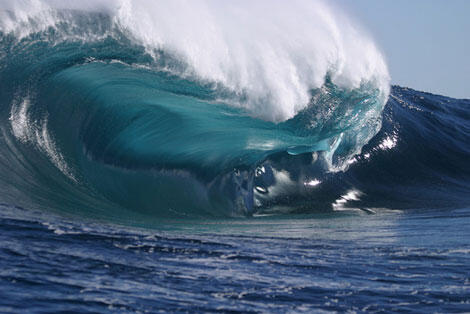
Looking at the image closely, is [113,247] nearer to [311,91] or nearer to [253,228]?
[253,228]

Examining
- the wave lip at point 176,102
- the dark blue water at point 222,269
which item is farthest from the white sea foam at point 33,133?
the dark blue water at point 222,269

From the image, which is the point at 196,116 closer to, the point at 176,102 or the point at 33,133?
the point at 176,102

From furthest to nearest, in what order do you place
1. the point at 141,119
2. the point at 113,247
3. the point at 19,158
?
the point at 141,119 < the point at 19,158 < the point at 113,247

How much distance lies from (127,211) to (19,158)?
6.15 feet

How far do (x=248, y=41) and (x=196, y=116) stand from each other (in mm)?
2300

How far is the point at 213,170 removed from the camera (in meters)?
8.73

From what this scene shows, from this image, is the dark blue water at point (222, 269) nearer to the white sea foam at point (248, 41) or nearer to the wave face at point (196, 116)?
the wave face at point (196, 116)

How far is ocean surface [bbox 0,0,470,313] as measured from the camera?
165 inches

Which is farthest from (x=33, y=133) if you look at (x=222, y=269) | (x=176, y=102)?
(x=222, y=269)

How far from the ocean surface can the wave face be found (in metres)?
0.03

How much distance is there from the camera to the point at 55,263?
168 inches

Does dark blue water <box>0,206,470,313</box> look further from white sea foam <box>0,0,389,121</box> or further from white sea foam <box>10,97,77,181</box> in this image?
white sea foam <box>0,0,389,121</box>

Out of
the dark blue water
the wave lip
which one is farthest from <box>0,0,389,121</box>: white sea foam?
the dark blue water

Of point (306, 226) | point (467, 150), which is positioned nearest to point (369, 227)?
point (306, 226)
